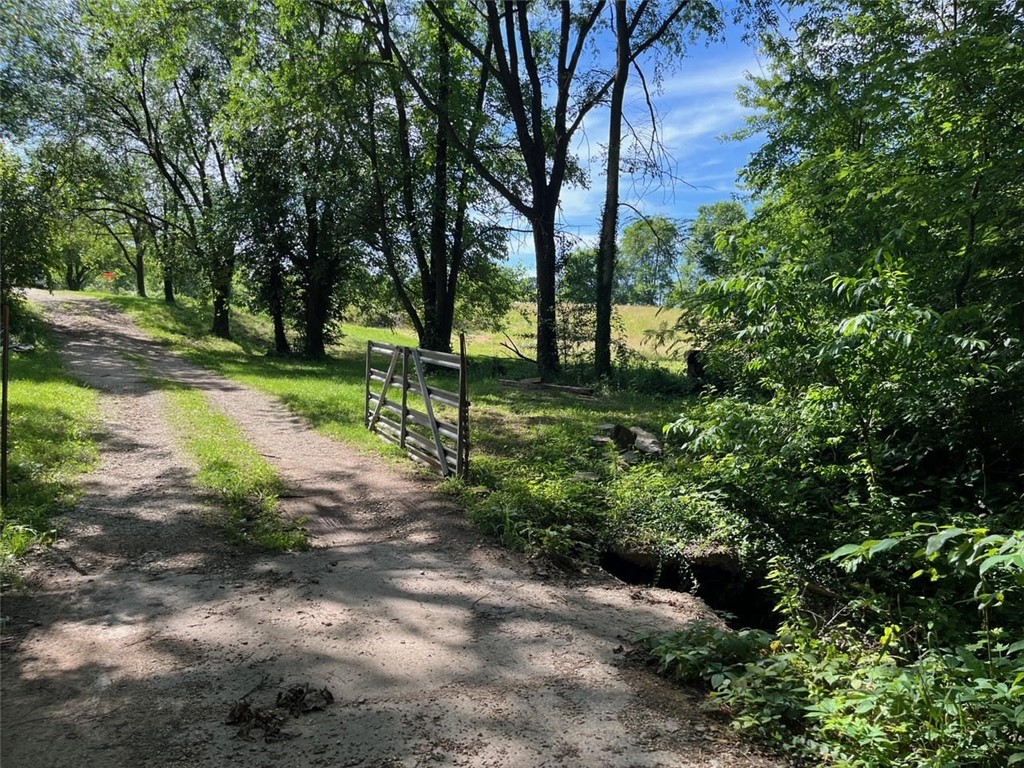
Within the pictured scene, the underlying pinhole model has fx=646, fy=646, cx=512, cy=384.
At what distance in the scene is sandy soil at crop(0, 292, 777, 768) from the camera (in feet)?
9.73

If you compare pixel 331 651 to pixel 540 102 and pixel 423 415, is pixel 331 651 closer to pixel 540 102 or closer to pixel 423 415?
pixel 423 415

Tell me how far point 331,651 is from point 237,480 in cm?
401

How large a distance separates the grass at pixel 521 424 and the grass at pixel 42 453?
11.4 feet

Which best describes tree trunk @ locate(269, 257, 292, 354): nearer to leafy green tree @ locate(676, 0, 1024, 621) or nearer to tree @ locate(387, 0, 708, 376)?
tree @ locate(387, 0, 708, 376)

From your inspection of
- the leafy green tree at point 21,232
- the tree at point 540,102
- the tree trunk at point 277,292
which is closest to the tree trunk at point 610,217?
the tree at point 540,102

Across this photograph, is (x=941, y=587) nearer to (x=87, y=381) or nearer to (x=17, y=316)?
(x=87, y=381)

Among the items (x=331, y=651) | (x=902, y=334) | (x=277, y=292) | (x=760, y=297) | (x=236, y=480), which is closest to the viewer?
(x=331, y=651)

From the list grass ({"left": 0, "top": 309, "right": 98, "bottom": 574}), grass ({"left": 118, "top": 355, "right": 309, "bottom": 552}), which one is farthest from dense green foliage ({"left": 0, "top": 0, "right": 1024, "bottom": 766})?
grass ({"left": 0, "top": 309, "right": 98, "bottom": 574})

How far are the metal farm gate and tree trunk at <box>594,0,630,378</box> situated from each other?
7.85m

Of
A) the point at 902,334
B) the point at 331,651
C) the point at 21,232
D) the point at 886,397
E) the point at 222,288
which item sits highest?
the point at 21,232

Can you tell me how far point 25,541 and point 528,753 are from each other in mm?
4571

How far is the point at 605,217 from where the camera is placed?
59.0ft

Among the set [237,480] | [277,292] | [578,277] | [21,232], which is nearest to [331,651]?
[237,480]

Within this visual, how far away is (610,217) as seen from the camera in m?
17.9
